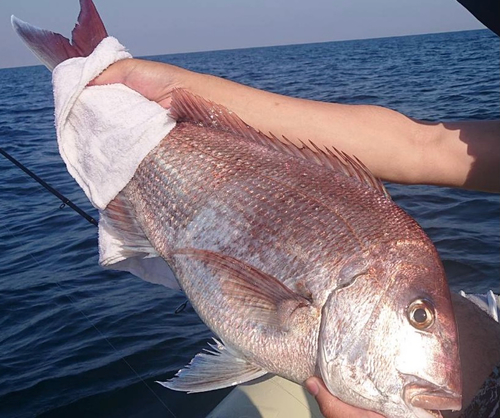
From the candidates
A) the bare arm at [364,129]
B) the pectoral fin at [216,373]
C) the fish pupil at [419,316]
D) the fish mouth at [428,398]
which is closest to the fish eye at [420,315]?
the fish pupil at [419,316]

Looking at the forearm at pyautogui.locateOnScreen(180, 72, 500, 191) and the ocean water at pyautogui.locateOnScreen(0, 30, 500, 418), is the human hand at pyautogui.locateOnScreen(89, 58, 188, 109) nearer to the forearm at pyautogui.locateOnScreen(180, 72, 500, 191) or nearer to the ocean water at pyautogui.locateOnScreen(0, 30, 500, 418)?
the forearm at pyautogui.locateOnScreen(180, 72, 500, 191)

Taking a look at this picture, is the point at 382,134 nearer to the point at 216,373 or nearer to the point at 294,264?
the point at 294,264

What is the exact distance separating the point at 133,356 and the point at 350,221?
164 inches

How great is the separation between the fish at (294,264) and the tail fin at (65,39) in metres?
0.50

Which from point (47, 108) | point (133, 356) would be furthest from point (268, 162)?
point (47, 108)

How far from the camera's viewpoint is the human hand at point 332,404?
1743 millimetres

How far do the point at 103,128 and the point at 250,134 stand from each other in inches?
23.8

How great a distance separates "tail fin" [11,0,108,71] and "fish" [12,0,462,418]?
0.50 metres

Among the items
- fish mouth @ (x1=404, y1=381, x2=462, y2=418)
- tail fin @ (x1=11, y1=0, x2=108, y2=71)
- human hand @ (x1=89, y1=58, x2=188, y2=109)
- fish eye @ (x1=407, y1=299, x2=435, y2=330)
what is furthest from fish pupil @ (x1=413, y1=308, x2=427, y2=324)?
tail fin @ (x1=11, y1=0, x2=108, y2=71)

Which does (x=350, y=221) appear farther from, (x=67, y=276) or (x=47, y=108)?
(x=47, y=108)

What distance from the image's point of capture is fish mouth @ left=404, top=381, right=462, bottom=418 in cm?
157

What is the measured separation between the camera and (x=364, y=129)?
233cm

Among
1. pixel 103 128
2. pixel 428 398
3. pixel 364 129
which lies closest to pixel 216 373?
pixel 428 398

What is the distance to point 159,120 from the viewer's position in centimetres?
213
